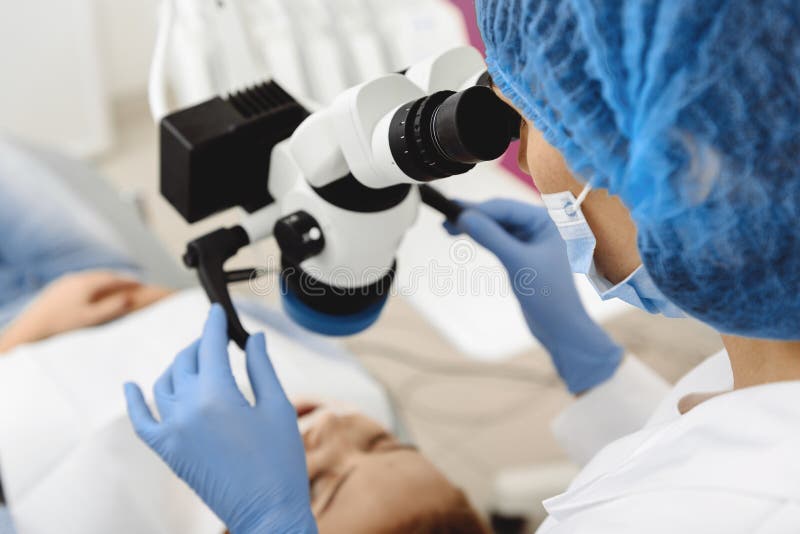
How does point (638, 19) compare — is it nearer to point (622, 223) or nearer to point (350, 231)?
point (622, 223)

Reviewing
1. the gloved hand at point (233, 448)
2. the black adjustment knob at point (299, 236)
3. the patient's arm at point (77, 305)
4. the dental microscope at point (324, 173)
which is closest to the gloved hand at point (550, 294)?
the dental microscope at point (324, 173)

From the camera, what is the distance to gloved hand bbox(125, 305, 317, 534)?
2.67 ft

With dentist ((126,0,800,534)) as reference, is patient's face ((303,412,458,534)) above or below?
below

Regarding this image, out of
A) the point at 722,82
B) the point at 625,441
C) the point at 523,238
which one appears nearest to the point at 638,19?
the point at 722,82

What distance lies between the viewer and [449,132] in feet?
2.11

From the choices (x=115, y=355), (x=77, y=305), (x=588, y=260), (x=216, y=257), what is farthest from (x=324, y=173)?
(x=77, y=305)

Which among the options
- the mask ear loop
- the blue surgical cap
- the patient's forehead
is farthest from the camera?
the patient's forehead

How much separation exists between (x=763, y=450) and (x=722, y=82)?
28 cm

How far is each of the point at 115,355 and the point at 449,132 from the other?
30.4 inches

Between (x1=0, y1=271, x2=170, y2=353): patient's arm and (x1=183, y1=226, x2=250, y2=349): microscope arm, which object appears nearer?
(x1=183, y1=226, x2=250, y2=349): microscope arm

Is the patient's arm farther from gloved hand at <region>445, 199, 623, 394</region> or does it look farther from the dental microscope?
gloved hand at <region>445, 199, 623, 394</region>

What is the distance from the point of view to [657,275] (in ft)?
1.91

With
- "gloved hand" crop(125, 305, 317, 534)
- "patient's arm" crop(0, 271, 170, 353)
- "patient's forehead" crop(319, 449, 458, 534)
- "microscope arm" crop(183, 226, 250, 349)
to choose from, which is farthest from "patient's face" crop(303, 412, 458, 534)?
"patient's arm" crop(0, 271, 170, 353)

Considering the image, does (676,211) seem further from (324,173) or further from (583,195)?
(324,173)
